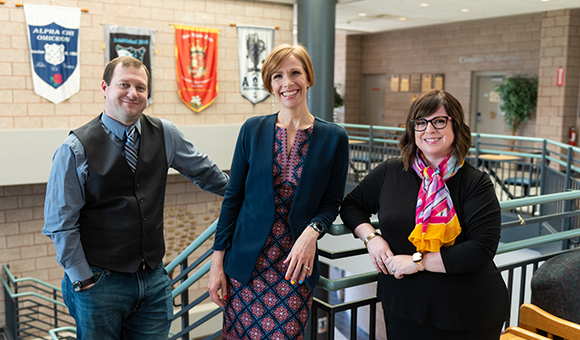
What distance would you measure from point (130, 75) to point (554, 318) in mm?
2082

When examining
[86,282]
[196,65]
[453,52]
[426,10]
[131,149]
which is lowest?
→ [86,282]

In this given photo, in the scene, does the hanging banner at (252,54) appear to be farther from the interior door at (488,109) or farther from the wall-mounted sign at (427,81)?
the interior door at (488,109)

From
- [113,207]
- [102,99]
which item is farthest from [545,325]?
[102,99]

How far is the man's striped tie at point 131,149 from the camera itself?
200 cm

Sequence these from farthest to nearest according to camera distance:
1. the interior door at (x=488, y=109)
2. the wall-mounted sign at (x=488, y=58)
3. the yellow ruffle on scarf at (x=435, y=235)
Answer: the interior door at (x=488, y=109)
the wall-mounted sign at (x=488, y=58)
the yellow ruffle on scarf at (x=435, y=235)

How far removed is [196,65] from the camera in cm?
835

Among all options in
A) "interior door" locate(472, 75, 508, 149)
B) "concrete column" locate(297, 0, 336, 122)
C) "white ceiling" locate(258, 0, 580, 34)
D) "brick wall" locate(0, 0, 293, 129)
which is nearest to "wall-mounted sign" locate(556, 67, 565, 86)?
"white ceiling" locate(258, 0, 580, 34)

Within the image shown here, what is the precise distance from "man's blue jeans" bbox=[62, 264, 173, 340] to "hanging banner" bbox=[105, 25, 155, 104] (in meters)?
6.22

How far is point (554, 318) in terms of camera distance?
2186mm

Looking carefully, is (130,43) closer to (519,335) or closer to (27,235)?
(27,235)

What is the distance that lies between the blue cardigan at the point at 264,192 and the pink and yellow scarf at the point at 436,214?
0.29 metres

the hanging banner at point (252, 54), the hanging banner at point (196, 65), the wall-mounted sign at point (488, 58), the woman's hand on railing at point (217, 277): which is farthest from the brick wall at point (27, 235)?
the wall-mounted sign at point (488, 58)

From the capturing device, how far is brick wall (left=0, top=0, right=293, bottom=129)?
702cm

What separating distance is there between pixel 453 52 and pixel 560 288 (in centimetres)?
1149
